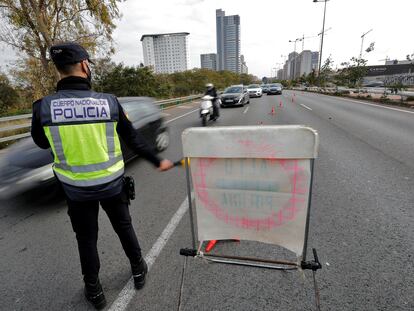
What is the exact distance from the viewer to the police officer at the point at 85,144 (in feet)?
5.70

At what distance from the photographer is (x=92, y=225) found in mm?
2021

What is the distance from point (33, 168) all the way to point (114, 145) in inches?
93.4

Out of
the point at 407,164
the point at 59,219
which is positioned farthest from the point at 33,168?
the point at 407,164

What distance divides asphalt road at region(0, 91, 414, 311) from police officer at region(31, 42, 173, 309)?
1.81 ft

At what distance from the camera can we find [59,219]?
3.53m

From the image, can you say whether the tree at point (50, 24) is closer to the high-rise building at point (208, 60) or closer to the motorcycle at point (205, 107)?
the motorcycle at point (205, 107)

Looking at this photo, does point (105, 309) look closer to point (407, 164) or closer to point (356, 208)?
point (356, 208)

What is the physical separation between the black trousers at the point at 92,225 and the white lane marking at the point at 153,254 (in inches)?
11.5

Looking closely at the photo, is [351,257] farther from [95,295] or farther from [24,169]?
[24,169]

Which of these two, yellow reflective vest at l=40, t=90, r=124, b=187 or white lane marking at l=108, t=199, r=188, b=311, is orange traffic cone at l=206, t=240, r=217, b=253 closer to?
white lane marking at l=108, t=199, r=188, b=311

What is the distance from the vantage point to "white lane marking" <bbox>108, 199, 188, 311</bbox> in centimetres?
209

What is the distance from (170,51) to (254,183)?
119 metres

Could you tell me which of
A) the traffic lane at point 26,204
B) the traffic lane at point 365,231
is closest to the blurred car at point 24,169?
the traffic lane at point 26,204

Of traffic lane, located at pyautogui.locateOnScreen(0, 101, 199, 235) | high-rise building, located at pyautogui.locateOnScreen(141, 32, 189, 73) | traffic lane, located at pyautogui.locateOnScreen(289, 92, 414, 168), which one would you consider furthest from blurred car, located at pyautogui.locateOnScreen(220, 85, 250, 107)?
high-rise building, located at pyautogui.locateOnScreen(141, 32, 189, 73)
